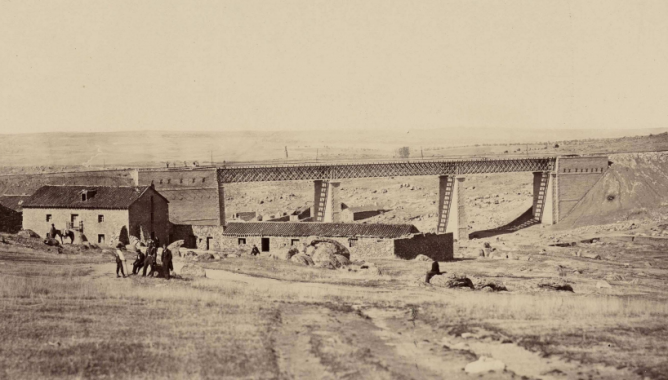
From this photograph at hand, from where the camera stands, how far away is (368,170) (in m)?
73.4

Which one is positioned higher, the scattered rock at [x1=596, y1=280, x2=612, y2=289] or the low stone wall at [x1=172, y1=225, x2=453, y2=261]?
the low stone wall at [x1=172, y1=225, x2=453, y2=261]

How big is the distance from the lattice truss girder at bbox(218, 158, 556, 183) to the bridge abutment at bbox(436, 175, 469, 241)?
100 centimetres

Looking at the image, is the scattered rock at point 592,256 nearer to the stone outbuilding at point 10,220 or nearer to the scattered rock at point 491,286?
the scattered rock at point 491,286

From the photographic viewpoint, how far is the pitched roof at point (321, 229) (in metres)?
50.8

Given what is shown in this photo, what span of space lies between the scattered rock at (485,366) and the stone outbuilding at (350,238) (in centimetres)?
2963

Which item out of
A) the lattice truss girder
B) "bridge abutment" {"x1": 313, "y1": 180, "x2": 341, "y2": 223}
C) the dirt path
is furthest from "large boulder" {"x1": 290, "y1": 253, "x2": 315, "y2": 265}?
the lattice truss girder

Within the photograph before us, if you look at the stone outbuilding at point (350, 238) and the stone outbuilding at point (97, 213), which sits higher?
the stone outbuilding at point (97, 213)

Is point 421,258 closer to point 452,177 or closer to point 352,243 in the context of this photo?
point 352,243

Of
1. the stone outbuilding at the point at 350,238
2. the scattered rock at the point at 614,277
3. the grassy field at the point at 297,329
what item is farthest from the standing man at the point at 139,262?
the scattered rock at the point at 614,277

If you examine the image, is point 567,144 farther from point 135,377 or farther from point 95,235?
point 135,377

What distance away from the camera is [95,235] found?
54.8 metres

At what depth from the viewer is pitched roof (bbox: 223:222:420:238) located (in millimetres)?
50766

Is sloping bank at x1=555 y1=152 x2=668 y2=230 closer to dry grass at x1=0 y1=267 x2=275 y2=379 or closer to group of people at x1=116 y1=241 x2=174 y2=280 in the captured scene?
group of people at x1=116 y1=241 x2=174 y2=280

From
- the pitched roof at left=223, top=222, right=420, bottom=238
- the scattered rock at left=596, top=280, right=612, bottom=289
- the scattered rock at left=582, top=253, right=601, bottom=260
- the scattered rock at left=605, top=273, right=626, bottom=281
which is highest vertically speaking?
the pitched roof at left=223, top=222, right=420, bottom=238
